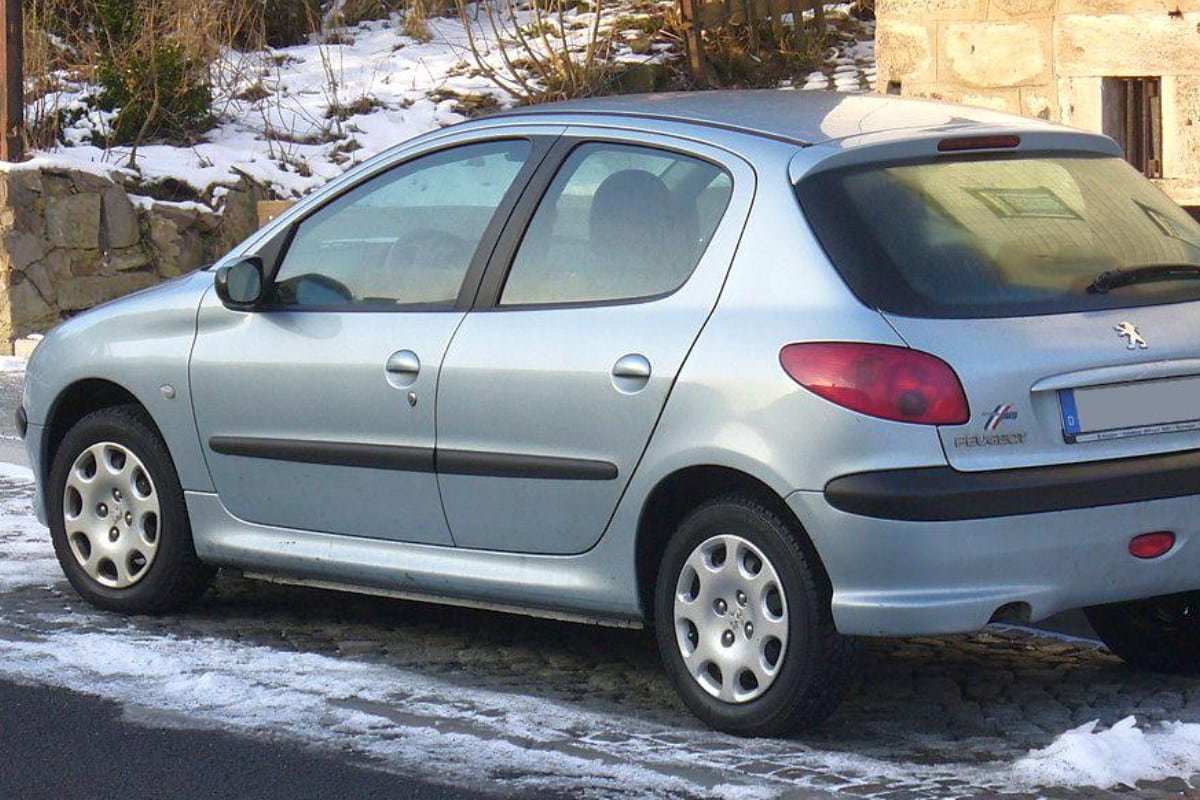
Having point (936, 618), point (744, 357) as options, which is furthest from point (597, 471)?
point (936, 618)

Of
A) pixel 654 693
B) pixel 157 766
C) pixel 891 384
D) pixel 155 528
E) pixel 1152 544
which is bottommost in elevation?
pixel 654 693

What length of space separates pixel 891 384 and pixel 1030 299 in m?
0.47

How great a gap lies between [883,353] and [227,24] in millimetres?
15461

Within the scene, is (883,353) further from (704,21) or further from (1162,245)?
(704,21)

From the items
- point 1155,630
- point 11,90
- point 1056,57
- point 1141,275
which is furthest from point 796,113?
point 11,90

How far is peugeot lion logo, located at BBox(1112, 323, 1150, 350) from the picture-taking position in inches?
208

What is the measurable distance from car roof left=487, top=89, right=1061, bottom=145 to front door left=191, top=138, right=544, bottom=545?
30 cm

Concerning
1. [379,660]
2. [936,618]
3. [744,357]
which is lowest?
[379,660]

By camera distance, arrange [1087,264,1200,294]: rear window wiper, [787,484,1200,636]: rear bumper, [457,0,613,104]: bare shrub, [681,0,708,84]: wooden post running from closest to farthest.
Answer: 1. [787,484,1200,636]: rear bumper
2. [1087,264,1200,294]: rear window wiper
3. [457,0,613,104]: bare shrub
4. [681,0,708,84]: wooden post

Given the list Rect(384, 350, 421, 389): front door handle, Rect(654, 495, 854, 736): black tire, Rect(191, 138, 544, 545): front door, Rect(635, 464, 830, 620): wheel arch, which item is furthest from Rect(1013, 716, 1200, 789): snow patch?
Rect(384, 350, 421, 389): front door handle

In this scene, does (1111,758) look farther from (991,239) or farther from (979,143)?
(979,143)

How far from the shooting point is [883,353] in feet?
16.8

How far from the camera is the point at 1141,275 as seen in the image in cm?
549

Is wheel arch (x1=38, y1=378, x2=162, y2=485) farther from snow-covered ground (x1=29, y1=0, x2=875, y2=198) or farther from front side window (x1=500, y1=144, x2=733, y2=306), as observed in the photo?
snow-covered ground (x1=29, y1=0, x2=875, y2=198)
